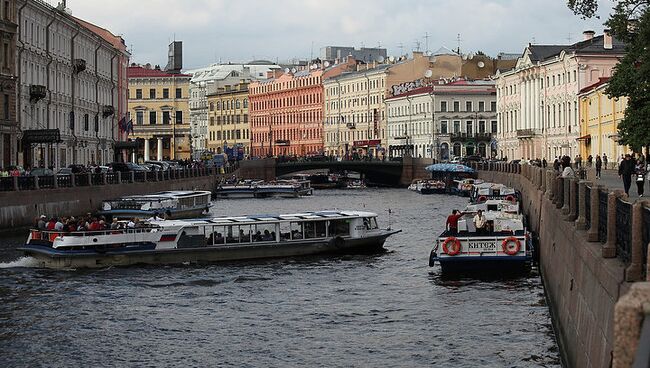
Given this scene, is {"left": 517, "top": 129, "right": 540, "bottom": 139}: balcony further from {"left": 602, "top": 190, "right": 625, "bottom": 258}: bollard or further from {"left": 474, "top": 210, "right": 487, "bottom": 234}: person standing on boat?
{"left": 602, "top": 190, "right": 625, "bottom": 258}: bollard

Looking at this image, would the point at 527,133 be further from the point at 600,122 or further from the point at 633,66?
the point at 633,66

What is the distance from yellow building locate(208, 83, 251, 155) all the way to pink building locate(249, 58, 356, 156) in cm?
150

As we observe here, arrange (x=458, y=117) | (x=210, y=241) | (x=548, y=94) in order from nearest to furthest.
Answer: (x=210, y=241) → (x=548, y=94) → (x=458, y=117)

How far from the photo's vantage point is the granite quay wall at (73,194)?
1729 inches

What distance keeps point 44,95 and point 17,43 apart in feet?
14.8

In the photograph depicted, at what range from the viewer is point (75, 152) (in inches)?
2904

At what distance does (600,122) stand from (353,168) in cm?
3309

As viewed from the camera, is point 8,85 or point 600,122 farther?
point 600,122

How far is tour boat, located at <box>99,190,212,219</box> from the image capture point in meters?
51.9

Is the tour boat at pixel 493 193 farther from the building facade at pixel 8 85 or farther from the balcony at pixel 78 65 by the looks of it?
the balcony at pixel 78 65

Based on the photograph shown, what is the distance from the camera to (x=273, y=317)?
23578 mm

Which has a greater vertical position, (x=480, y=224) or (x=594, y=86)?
(x=594, y=86)

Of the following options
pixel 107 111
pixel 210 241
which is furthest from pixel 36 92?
pixel 210 241

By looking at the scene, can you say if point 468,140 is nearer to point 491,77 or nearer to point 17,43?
point 491,77
